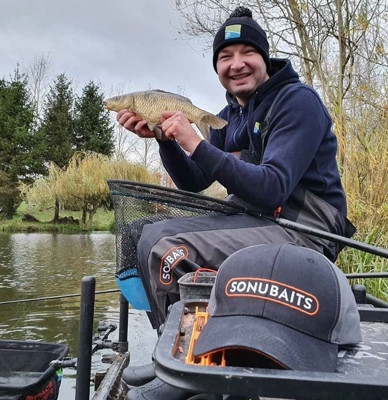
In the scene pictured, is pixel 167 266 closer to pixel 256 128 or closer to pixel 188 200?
pixel 188 200

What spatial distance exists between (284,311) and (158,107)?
3.70ft

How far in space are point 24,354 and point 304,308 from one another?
2.32 m

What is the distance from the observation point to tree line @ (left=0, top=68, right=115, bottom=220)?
28.4 metres

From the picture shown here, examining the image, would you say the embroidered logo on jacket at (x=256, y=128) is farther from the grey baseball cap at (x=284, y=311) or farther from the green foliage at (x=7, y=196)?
the green foliage at (x=7, y=196)

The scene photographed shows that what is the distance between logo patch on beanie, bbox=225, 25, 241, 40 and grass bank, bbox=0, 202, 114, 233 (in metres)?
21.9

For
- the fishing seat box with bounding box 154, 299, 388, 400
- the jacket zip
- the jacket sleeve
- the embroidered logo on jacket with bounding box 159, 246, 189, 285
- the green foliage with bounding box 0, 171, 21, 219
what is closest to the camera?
the fishing seat box with bounding box 154, 299, 388, 400

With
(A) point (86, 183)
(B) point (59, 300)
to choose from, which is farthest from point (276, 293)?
(A) point (86, 183)

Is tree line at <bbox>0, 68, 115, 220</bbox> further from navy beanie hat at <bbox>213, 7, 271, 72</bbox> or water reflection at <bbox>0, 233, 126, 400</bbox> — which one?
navy beanie hat at <bbox>213, 7, 271, 72</bbox>

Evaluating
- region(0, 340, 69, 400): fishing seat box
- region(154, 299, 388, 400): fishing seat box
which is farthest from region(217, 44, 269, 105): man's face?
region(0, 340, 69, 400): fishing seat box

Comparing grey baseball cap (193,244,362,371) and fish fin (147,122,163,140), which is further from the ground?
fish fin (147,122,163,140)

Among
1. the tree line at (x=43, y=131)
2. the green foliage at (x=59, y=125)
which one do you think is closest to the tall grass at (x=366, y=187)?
the tree line at (x=43, y=131)

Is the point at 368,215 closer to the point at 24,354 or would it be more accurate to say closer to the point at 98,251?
the point at 24,354

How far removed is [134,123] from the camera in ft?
6.19

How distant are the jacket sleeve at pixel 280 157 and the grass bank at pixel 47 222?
22073 millimetres
